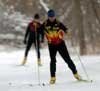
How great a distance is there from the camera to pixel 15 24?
4419cm

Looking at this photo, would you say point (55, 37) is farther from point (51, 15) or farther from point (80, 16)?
point (80, 16)

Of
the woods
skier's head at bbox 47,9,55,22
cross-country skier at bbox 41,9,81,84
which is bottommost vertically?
the woods

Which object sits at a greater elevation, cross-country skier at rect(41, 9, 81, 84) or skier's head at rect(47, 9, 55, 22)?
skier's head at rect(47, 9, 55, 22)

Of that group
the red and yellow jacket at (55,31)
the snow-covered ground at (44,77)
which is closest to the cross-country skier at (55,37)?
the red and yellow jacket at (55,31)

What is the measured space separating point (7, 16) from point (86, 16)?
15562mm

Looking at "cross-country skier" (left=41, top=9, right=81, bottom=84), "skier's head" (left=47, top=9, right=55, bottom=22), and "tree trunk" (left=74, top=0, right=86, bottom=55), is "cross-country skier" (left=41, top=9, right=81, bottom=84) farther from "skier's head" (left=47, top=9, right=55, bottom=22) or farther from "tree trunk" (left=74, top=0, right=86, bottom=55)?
"tree trunk" (left=74, top=0, right=86, bottom=55)

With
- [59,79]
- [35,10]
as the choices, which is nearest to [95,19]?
[35,10]

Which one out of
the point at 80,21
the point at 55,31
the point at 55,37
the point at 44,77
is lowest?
the point at 80,21

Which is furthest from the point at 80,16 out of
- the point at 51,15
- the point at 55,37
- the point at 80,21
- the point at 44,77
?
the point at 51,15

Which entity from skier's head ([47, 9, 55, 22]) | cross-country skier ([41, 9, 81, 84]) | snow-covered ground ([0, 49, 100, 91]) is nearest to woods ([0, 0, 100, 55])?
snow-covered ground ([0, 49, 100, 91])

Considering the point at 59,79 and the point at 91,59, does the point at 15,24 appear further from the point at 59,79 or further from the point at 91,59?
the point at 59,79

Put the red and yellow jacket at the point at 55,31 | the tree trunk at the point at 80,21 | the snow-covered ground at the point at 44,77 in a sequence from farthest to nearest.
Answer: the tree trunk at the point at 80,21, the red and yellow jacket at the point at 55,31, the snow-covered ground at the point at 44,77

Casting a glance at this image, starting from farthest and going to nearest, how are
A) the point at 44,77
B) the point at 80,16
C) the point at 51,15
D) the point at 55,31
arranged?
the point at 80,16, the point at 44,77, the point at 55,31, the point at 51,15

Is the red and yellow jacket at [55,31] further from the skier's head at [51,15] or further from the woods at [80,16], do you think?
the woods at [80,16]
